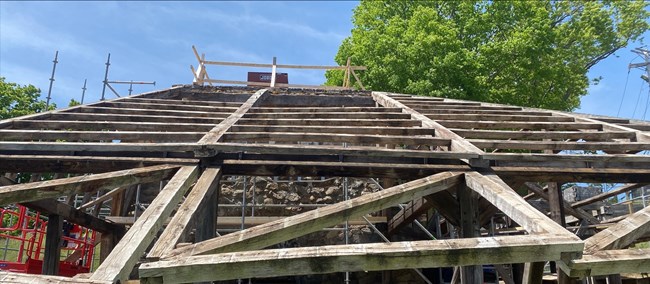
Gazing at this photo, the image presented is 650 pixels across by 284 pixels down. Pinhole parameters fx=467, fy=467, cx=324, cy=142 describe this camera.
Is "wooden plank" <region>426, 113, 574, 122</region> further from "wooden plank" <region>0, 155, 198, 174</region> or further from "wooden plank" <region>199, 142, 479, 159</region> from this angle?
"wooden plank" <region>0, 155, 198, 174</region>

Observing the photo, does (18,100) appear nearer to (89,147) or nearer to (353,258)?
(89,147)

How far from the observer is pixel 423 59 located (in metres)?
15.8

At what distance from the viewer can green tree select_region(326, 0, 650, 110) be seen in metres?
15.7

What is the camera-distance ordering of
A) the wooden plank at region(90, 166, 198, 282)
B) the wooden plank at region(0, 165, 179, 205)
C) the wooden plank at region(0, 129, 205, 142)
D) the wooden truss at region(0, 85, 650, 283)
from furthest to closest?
the wooden plank at region(0, 129, 205, 142)
the wooden plank at region(0, 165, 179, 205)
the wooden truss at region(0, 85, 650, 283)
the wooden plank at region(90, 166, 198, 282)

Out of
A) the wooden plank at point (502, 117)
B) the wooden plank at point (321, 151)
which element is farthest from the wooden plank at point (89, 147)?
the wooden plank at point (502, 117)

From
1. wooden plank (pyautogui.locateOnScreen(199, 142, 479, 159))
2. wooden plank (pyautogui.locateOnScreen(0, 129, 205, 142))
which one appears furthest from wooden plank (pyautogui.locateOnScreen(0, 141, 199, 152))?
wooden plank (pyautogui.locateOnScreen(0, 129, 205, 142))

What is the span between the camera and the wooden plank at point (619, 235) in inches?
116

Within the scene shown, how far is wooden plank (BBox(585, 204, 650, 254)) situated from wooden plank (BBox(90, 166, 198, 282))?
8.84ft

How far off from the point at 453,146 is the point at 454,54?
1128 cm

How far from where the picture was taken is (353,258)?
2613mm

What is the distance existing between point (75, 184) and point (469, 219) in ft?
11.4

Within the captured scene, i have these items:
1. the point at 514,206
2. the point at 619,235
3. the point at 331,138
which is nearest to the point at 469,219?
the point at 514,206

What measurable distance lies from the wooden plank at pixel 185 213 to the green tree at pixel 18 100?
25.2 metres

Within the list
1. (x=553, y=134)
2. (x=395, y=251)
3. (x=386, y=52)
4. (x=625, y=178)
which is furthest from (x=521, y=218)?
(x=386, y=52)
